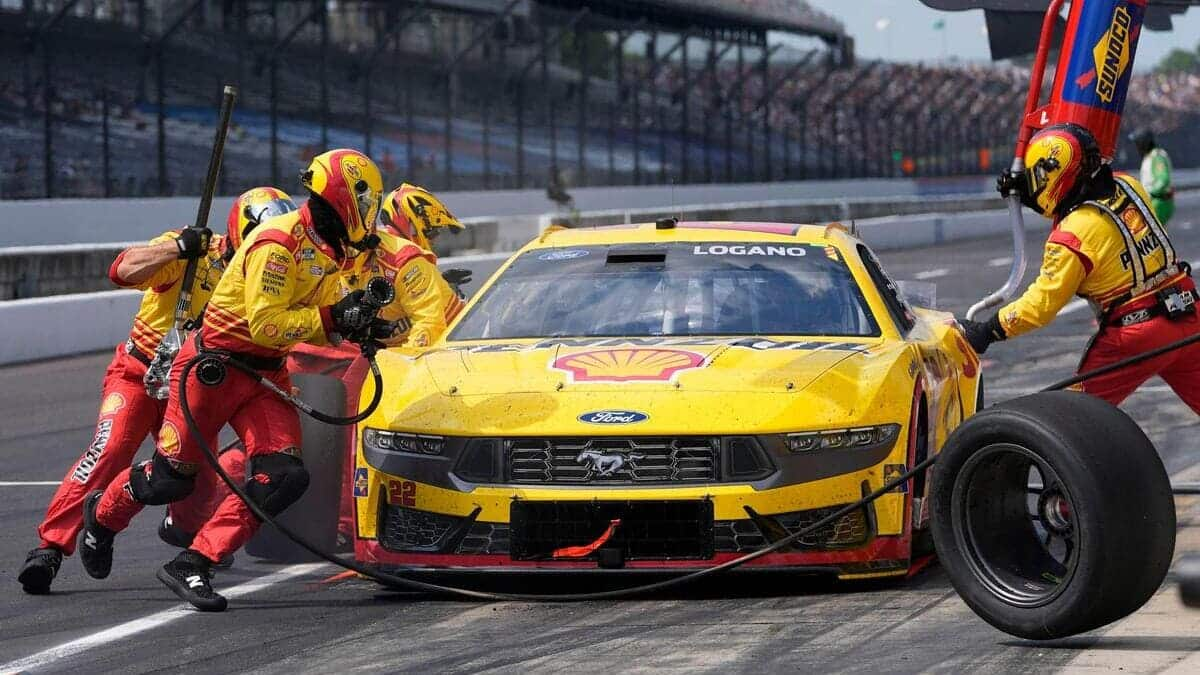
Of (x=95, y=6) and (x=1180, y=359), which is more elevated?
(x=95, y=6)

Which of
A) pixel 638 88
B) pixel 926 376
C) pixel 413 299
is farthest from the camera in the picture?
pixel 638 88

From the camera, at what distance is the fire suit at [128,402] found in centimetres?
777

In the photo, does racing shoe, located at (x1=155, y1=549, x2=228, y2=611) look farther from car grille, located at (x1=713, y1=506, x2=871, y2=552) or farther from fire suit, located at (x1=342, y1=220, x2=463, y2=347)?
car grille, located at (x1=713, y1=506, x2=871, y2=552)

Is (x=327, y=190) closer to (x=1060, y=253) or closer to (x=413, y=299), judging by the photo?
(x=413, y=299)

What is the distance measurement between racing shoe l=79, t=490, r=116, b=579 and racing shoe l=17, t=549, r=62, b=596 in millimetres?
104

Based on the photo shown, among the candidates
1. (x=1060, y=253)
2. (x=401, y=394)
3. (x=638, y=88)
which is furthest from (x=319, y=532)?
(x=638, y=88)

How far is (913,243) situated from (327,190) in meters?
31.9

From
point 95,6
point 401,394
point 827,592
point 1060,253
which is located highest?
point 95,6

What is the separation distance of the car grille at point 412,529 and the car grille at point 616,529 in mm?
273

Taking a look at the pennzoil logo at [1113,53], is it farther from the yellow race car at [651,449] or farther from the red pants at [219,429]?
the red pants at [219,429]

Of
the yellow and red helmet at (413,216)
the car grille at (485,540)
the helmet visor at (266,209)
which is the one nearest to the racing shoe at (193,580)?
the car grille at (485,540)

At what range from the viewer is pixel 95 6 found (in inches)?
1292

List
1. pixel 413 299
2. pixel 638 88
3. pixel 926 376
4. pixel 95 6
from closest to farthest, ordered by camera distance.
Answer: pixel 926 376 → pixel 413 299 → pixel 95 6 → pixel 638 88

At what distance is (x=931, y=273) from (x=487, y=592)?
22.8 metres
